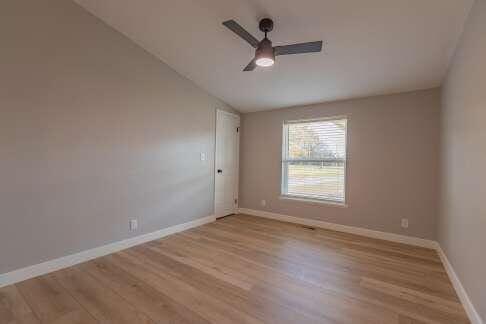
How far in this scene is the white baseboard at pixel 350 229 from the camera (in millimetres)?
3252

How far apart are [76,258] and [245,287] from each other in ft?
6.47

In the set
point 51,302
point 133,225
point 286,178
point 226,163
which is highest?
point 226,163

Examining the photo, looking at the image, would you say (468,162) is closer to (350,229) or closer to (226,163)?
(350,229)

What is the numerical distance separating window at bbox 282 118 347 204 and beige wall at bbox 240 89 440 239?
149 millimetres

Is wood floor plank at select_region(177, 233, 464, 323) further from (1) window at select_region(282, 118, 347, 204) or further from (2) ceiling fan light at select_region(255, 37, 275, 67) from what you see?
(2) ceiling fan light at select_region(255, 37, 275, 67)

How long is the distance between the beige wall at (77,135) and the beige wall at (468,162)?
347 cm

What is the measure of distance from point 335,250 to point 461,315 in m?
1.35

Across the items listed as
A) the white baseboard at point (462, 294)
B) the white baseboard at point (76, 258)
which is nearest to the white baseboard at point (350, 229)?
the white baseboard at point (462, 294)

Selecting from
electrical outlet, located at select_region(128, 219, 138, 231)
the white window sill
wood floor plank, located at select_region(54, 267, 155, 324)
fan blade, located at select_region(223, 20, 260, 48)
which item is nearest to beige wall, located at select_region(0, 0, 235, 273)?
electrical outlet, located at select_region(128, 219, 138, 231)

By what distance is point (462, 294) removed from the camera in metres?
1.96

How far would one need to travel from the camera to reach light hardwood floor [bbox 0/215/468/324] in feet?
5.80

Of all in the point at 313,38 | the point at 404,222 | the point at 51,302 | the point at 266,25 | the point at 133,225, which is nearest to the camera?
the point at 51,302

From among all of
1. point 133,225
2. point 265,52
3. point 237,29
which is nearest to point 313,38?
point 265,52

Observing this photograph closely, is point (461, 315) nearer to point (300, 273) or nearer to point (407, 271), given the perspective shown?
point (407, 271)
